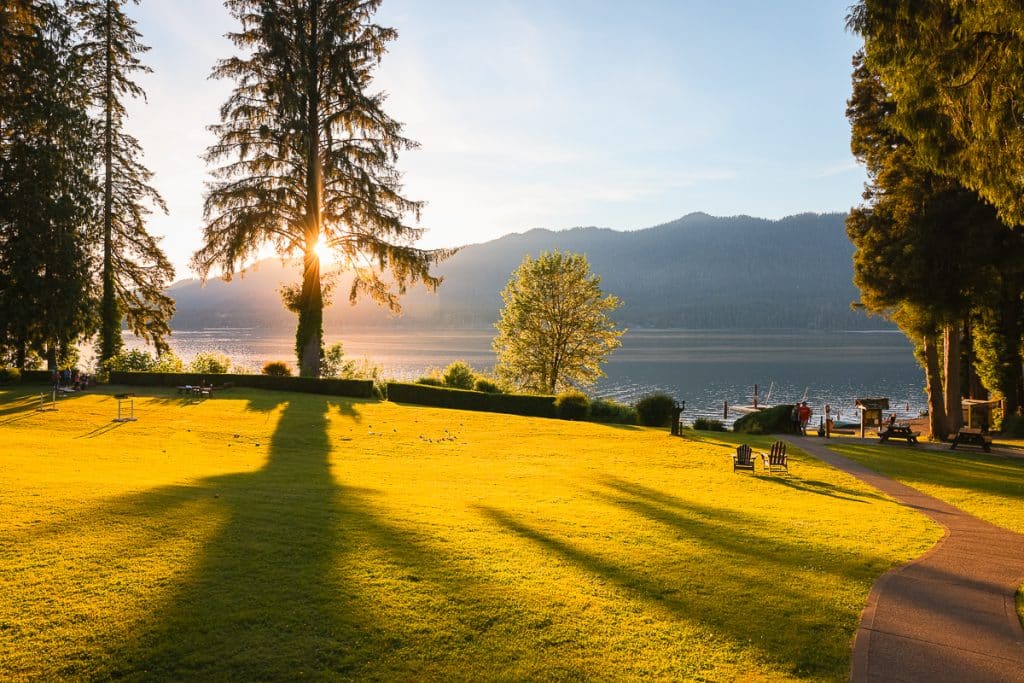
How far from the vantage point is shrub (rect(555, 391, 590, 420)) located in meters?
29.7

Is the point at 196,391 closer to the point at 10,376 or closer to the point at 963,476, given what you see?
the point at 10,376

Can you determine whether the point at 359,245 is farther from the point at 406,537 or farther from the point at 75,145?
the point at 406,537

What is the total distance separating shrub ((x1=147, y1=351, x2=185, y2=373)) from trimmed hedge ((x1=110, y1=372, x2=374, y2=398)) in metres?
2.54

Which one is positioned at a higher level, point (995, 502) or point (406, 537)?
point (406, 537)

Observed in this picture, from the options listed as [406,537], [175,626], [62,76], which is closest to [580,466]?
[406,537]

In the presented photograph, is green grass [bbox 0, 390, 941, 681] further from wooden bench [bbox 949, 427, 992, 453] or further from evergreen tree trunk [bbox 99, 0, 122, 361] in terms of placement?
evergreen tree trunk [bbox 99, 0, 122, 361]

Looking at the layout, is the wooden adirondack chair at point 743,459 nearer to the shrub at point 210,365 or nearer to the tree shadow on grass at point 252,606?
the tree shadow on grass at point 252,606

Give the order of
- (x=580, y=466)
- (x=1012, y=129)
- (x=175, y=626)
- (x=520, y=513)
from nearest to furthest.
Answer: (x=175, y=626) → (x=1012, y=129) → (x=520, y=513) → (x=580, y=466)

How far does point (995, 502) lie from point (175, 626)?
16955 mm

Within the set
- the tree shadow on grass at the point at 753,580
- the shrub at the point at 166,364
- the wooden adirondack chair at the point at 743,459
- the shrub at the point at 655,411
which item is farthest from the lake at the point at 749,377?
the tree shadow on grass at the point at 753,580

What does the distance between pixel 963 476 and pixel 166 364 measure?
43388 millimetres

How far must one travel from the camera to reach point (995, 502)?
13.7m

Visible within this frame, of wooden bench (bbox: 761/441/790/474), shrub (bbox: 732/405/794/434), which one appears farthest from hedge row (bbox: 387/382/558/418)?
wooden bench (bbox: 761/441/790/474)

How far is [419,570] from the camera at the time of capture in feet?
24.5
